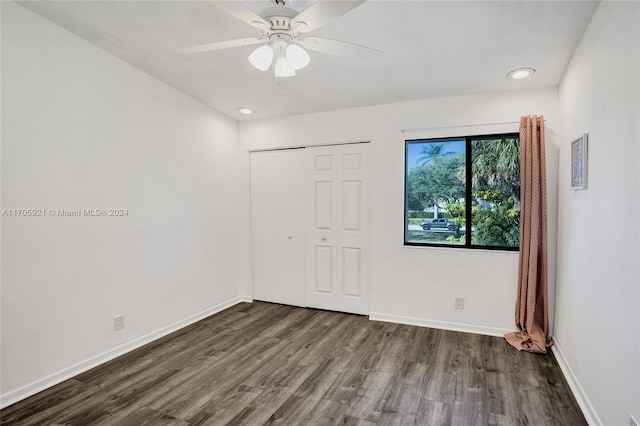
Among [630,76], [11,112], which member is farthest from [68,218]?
[630,76]

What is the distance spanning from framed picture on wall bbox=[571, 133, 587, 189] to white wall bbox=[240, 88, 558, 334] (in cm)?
57

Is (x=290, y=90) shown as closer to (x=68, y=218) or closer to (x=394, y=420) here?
(x=68, y=218)

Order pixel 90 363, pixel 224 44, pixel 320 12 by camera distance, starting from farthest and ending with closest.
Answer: pixel 90 363 → pixel 224 44 → pixel 320 12

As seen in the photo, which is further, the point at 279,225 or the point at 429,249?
the point at 279,225

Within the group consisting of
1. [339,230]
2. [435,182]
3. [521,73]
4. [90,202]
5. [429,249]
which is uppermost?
[521,73]

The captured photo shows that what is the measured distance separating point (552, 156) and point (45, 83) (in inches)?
163

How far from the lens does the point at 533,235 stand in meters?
2.87

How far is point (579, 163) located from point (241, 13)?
234cm

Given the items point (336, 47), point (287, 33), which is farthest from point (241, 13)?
point (336, 47)

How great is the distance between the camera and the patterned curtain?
2871 mm

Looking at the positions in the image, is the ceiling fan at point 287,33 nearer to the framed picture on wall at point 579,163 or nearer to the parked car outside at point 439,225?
the framed picture on wall at point 579,163

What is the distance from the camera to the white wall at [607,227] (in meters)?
1.49

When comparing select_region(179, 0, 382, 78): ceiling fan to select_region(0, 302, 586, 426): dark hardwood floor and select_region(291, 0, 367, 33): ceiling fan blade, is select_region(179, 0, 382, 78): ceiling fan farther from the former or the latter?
select_region(0, 302, 586, 426): dark hardwood floor

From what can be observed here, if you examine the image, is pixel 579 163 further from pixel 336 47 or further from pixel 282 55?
pixel 282 55
